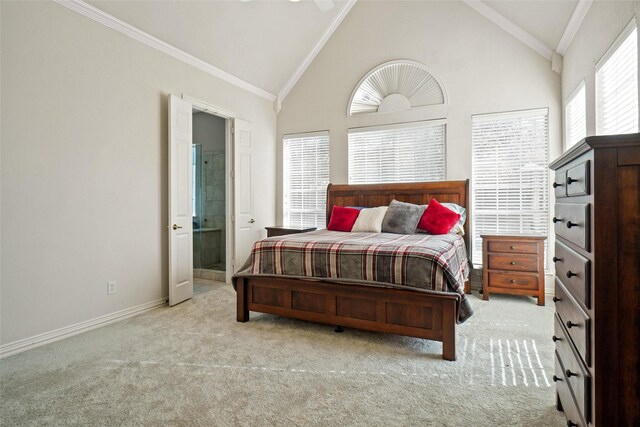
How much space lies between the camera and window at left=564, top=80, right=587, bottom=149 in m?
3.30

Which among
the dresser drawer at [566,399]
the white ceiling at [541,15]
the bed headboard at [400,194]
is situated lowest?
the dresser drawer at [566,399]

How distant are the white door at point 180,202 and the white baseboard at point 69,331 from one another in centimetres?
32

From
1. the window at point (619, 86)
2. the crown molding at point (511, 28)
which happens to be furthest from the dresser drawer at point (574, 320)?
the crown molding at point (511, 28)

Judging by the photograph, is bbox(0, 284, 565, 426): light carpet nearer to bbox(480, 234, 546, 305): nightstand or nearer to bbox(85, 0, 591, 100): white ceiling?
bbox(480, 234, 546, 305): nightstand

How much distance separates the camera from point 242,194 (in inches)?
196

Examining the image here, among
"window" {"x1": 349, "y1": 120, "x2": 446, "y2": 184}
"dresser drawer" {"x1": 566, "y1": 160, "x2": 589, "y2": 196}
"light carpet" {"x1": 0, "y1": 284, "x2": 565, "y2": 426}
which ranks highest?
"window" {"x1": 349, "y1": 120, "x2": 446, "y2": 184}

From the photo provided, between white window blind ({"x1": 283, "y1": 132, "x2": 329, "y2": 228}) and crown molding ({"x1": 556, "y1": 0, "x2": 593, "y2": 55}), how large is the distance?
10.2 ft


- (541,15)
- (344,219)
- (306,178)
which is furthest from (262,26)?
(541,15)

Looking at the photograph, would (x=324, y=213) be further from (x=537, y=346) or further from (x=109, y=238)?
(x=537, y=346)

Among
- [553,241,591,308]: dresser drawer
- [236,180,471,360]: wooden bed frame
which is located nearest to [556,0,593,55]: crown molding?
[553,241,591,308]: dresser drawer

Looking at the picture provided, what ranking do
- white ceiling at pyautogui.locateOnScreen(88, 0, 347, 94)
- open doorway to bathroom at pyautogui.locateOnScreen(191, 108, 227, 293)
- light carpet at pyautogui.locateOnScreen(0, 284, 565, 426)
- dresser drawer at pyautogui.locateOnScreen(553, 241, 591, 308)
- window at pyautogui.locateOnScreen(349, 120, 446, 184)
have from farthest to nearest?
open doorway to bathroom at pyautogui.locateOnScreen(191, 108, 227, 293), window at pyautogui.locateOnScreen(349, 120, 446, 184), white ceiling at pyautogui.locateOnScreen(88, 0, 347, 94), light carpet at pyautogui.locateOnScreen(0, 284, 565, 426), dresser drawer at pyautogui.locateOnScreen(553, 241, 591, 308)

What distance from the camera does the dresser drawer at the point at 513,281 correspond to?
3740 millimetres

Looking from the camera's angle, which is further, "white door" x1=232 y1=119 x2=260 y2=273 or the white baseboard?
"white door" x1=232 y1=119 x2=260 y2=273

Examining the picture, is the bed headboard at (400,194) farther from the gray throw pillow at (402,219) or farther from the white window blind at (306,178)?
the gray throw pillow at (402,219)
